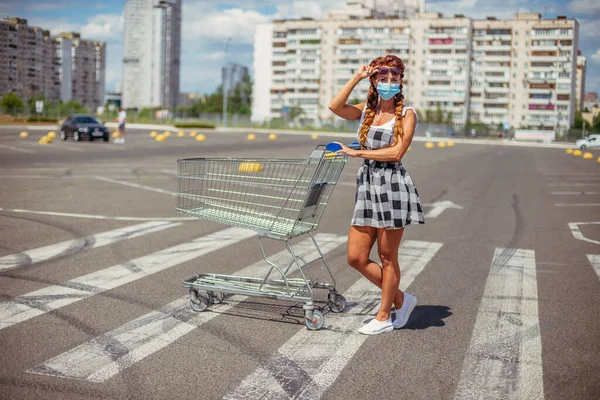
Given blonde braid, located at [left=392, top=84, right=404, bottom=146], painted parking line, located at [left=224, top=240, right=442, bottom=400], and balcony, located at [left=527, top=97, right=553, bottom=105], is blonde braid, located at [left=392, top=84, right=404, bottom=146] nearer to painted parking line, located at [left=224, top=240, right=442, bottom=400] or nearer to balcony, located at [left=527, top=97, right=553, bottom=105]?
painted parking line, located at [left=224, top=240, right=442, bottom=400]

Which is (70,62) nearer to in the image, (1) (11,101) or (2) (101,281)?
(1) (11,101)

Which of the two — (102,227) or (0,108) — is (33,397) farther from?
(0,108)

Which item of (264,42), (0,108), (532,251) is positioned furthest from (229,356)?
(264,42)

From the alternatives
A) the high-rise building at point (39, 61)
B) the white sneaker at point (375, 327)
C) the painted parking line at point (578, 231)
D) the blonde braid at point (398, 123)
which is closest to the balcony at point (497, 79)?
the high-rise building at point (39, 61)

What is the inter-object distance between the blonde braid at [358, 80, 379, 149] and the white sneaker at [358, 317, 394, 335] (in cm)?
132

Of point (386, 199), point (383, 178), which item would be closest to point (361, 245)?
point (386, 199)

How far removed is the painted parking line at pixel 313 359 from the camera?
4.20 meters

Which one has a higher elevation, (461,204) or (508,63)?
(508,63)

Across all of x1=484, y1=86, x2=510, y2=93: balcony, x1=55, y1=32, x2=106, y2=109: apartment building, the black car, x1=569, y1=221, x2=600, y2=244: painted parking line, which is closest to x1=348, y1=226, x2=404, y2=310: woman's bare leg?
x1=569, y1=221, x2=600, y2=244: painted parking line

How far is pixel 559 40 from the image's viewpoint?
13850 centimetres

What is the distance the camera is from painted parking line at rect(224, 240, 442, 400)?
420cm

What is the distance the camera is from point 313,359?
482 cm

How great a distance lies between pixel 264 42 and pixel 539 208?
16213 cm

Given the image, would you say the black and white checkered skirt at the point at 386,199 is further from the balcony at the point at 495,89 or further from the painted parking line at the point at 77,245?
the balcony at the point at 495,89
